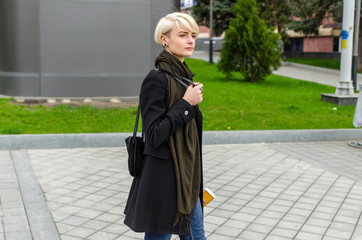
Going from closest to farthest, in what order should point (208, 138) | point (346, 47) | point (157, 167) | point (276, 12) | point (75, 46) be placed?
1. point (157, 167)
2. point (208, 138)
3. point (75, 46)
4. point (346, 47)
5. point (276, 12)

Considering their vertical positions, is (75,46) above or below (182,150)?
above

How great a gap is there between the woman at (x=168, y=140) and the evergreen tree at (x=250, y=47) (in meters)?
14.5

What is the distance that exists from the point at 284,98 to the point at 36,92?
22.1 feet

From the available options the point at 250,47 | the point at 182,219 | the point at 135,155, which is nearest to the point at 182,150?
the point at 135,155

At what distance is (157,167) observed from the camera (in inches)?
106

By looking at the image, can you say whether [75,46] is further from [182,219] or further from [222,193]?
[182,219]

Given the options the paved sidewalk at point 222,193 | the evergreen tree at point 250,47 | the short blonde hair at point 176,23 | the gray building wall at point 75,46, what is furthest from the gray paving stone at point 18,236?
the evergreen tree at point 250,47

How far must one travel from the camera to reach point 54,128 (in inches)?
345

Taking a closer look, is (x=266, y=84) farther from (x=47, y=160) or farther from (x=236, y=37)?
(x=47, y=160)

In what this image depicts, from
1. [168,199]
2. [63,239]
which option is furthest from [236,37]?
[168,199]

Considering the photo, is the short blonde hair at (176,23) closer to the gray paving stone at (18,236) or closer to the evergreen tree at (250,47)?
the gray paving stone at (18,236)

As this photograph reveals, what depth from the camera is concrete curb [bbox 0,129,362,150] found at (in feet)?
25.5

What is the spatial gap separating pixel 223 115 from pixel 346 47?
4505mm

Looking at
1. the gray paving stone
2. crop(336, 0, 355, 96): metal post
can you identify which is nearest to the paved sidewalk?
the gray paving stone
